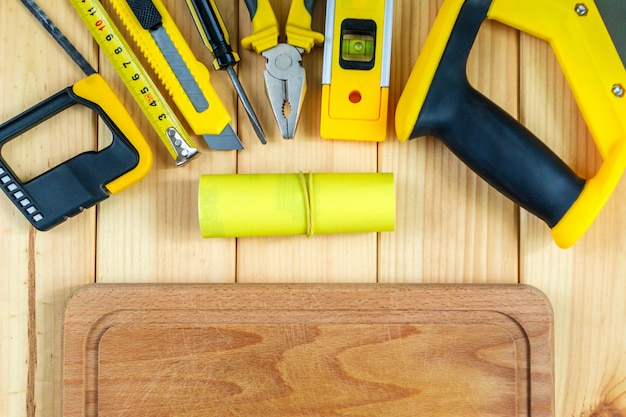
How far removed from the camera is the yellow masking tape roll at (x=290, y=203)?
609mm

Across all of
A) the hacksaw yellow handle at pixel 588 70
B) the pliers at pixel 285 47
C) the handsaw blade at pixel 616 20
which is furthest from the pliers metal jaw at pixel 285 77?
the handsaw blade at pixel 616 20

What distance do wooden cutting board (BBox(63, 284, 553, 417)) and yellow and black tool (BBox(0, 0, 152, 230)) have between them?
0.30 feet

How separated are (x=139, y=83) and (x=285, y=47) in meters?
0.16

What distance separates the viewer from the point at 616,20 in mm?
618

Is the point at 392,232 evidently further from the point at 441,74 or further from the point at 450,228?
the point at 441,74

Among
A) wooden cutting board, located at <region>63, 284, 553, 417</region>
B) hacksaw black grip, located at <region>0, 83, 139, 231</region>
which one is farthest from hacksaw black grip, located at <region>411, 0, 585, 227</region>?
hacksaw black grip, located at <region>0, 83, 139, 231</region>

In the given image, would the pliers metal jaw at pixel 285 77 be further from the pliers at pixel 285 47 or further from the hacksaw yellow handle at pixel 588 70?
the hacksaw yellow handle at pixel 588 70

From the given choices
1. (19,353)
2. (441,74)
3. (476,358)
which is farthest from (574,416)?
(19,353)

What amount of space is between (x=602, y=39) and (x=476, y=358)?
1.14 feet

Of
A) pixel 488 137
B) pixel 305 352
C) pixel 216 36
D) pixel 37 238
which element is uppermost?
pixel 216 36

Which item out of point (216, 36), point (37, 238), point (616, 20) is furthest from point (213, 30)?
point (616, 20)

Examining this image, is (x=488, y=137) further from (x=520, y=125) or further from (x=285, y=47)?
(x=285, y=47)

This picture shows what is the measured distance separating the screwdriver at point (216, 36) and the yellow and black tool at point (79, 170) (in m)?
0.11

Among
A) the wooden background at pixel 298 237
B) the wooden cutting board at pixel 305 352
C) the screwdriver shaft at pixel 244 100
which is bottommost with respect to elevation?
the wooden cutting board at pixel 305 352
